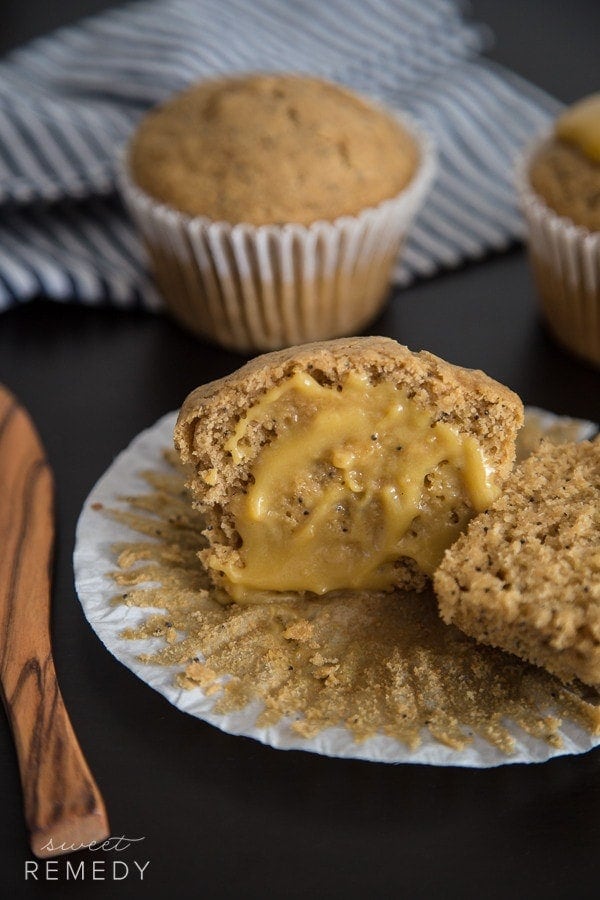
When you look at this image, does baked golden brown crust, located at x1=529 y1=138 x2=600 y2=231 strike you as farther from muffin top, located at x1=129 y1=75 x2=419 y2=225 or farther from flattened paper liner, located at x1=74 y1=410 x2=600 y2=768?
flattened paper liner, located at x1=74 y1=410 x2=600 y2=768

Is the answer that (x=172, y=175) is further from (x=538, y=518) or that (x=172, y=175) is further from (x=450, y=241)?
(x=538, y=518)

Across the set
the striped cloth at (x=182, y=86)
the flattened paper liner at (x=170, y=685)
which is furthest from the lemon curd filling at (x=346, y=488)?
the striped cloth at (x=182, y=86)

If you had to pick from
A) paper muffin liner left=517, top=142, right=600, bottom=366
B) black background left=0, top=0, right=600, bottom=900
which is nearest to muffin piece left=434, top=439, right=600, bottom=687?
black background left=0, top=0, right=600, bottom=900

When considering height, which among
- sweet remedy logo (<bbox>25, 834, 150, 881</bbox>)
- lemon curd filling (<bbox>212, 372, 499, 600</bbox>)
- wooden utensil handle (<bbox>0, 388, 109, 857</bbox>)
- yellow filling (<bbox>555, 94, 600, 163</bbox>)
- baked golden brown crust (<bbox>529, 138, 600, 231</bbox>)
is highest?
yellow filling (<bbox>555, 94, 600, 163</bbox>)

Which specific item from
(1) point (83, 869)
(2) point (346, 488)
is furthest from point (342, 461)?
→ (1) point (83, 869)

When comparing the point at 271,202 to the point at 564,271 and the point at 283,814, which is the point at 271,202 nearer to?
the point at 564,271

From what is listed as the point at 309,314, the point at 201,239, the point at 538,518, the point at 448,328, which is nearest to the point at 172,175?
the point at 201,239
